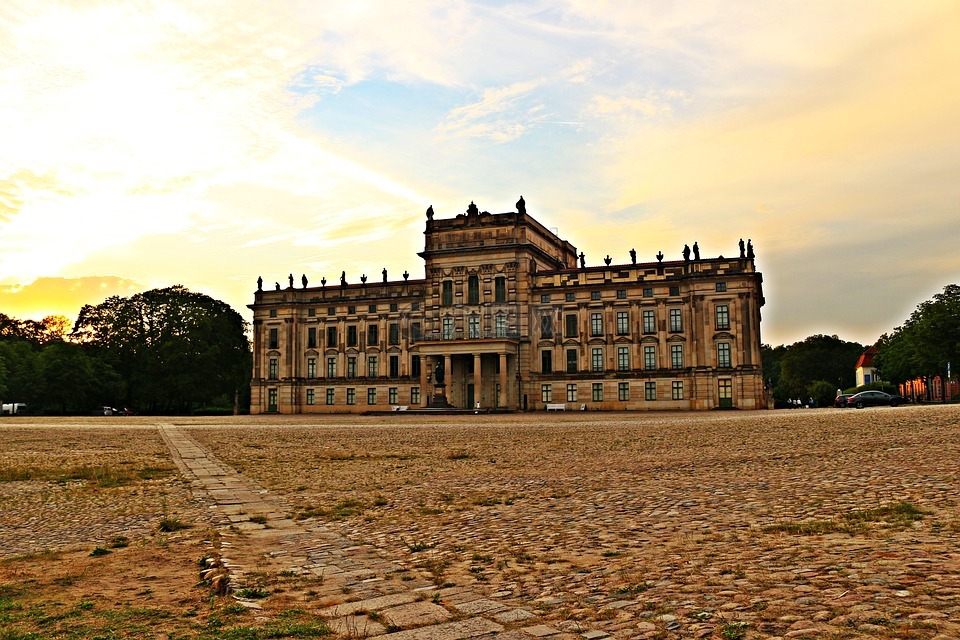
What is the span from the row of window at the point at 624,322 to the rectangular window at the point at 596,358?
4.92 ft

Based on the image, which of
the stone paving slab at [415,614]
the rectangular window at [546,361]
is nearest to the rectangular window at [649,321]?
the rectangular window at [546,361]

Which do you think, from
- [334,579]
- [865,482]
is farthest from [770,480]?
[334,579]

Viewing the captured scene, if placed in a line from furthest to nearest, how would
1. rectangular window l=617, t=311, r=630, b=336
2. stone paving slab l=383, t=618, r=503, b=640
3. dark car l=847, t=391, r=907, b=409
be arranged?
1. rectangular window l=617, t=311, r=630, b=336
2. dark car l=847, t=391, r=907, b=409
3. stone paving slab l=383, t=618, r=503, b=640

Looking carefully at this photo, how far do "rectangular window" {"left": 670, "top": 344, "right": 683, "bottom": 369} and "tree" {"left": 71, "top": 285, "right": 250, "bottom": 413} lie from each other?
163ft

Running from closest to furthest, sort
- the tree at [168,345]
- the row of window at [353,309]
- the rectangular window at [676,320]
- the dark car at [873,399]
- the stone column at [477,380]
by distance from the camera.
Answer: the dark car at [873,399]
the rectangular window at [676,320]
the stone column at [477,380]
the row of window at [353,309]
the tree at [168,345]

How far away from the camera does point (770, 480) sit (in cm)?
1329

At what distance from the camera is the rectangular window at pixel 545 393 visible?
3063 inches

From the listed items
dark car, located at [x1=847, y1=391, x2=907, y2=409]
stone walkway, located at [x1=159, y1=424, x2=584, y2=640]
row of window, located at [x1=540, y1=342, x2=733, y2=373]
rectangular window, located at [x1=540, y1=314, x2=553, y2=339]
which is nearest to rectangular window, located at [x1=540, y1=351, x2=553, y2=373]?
row of window, located at [x1=540, y1=342, x2=733, y2=373]

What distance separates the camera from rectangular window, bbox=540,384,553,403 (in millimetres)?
77812

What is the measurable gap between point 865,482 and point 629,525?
4.74m

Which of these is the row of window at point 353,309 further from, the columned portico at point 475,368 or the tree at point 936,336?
the tree at point 936,336

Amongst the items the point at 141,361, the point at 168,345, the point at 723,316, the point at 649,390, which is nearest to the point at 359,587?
the point at 723,316

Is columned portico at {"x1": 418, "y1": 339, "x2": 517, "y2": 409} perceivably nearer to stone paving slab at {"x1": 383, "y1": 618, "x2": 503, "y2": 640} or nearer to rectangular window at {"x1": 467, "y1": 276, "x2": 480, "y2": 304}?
rectangular window at {"x1": 467, "y1": 276, "x2": 480, "y2": 304}

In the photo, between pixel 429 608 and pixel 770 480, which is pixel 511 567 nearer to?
pixel 429 608
